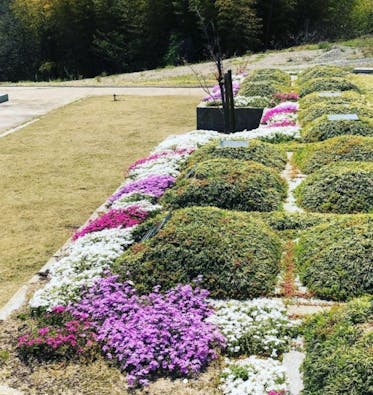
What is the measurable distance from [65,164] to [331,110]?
537 cm

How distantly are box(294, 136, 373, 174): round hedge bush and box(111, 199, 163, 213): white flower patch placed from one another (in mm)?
2441

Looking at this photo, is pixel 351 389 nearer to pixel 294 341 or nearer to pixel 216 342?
pixel 294 341

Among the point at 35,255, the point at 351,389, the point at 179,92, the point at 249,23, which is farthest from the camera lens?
the point at 249,23

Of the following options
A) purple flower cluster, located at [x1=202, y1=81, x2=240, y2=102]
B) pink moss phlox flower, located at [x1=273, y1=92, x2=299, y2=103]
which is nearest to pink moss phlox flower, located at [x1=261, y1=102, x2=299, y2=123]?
pink moss phlox flower, located at [x1=273, y1=92, x2=299, y2=103]

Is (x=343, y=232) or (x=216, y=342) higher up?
(x=343, y=232)

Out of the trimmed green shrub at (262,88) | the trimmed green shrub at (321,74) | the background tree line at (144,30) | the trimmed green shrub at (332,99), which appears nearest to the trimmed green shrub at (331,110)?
the trimmed green shrub at (332,99)

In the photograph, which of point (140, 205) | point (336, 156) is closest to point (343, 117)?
point (336, 156)

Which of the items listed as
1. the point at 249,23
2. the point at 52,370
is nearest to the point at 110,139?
the point at 52,370

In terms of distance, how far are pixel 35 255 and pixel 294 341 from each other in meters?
3.79

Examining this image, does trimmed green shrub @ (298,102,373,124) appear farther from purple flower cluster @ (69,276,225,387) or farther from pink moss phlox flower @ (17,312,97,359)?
pink moss phlox flower @ (17,312,97,359)

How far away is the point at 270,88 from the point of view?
14914mm

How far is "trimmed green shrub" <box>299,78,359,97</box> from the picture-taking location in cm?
1398

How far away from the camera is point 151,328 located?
4578 millimetres

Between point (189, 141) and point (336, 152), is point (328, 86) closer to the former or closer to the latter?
point (189, 141)
